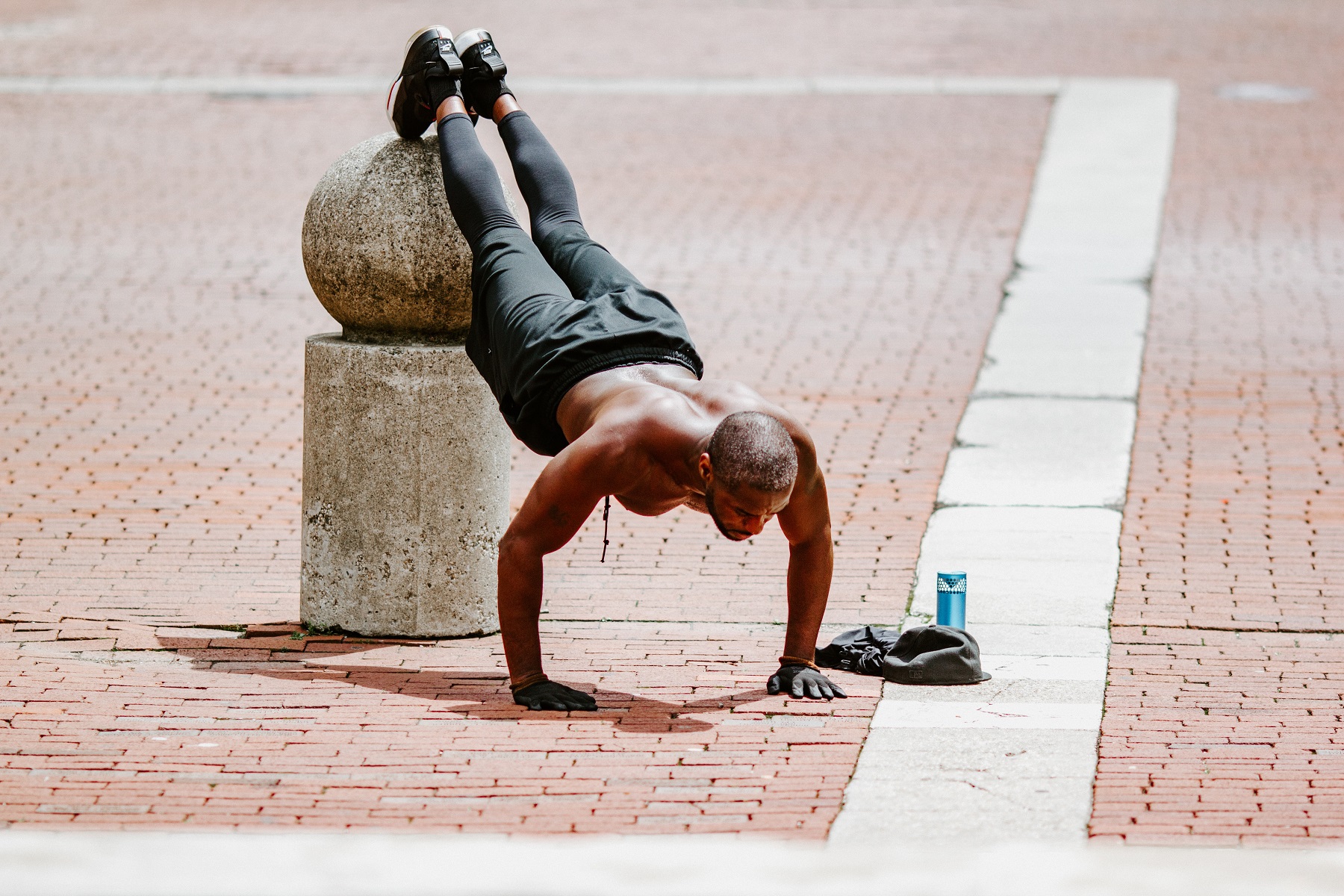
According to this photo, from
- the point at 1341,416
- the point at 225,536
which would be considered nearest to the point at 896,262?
the point at 1341,416

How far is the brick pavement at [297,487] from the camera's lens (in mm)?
4949

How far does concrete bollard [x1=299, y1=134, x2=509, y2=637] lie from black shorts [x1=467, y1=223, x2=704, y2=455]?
0.72 ft

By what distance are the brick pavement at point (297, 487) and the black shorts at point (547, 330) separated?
0.93 m

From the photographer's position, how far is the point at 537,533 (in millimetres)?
5414

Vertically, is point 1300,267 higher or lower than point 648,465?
lower

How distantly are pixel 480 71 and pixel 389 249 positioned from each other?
0.99m

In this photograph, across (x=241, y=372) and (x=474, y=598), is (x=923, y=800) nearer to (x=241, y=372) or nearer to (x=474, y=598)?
(x=474, y=598)

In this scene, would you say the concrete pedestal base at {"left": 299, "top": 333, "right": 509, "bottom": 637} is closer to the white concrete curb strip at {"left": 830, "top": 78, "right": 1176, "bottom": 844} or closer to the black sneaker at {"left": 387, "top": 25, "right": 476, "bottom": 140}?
the black sneaker at {"left": 387, "top": 25, "right": 476, "bottom": 140}

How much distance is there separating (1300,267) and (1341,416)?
13.3 ft

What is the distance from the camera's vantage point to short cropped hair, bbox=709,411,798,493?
490 cm

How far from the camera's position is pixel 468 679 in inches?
234

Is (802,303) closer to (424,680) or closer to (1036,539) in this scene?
(1036,539)

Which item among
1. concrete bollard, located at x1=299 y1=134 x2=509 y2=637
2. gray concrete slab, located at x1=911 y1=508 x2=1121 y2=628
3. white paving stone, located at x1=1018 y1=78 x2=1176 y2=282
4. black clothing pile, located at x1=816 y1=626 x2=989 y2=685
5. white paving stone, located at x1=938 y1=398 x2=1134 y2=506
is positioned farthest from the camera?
white paving stone, located at x1=1018 y1=78 x2=1176 y2=282

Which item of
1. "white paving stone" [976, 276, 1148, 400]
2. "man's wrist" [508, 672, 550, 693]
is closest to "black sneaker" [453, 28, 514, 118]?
"man's wrist" [508, 672, 550, 693]
